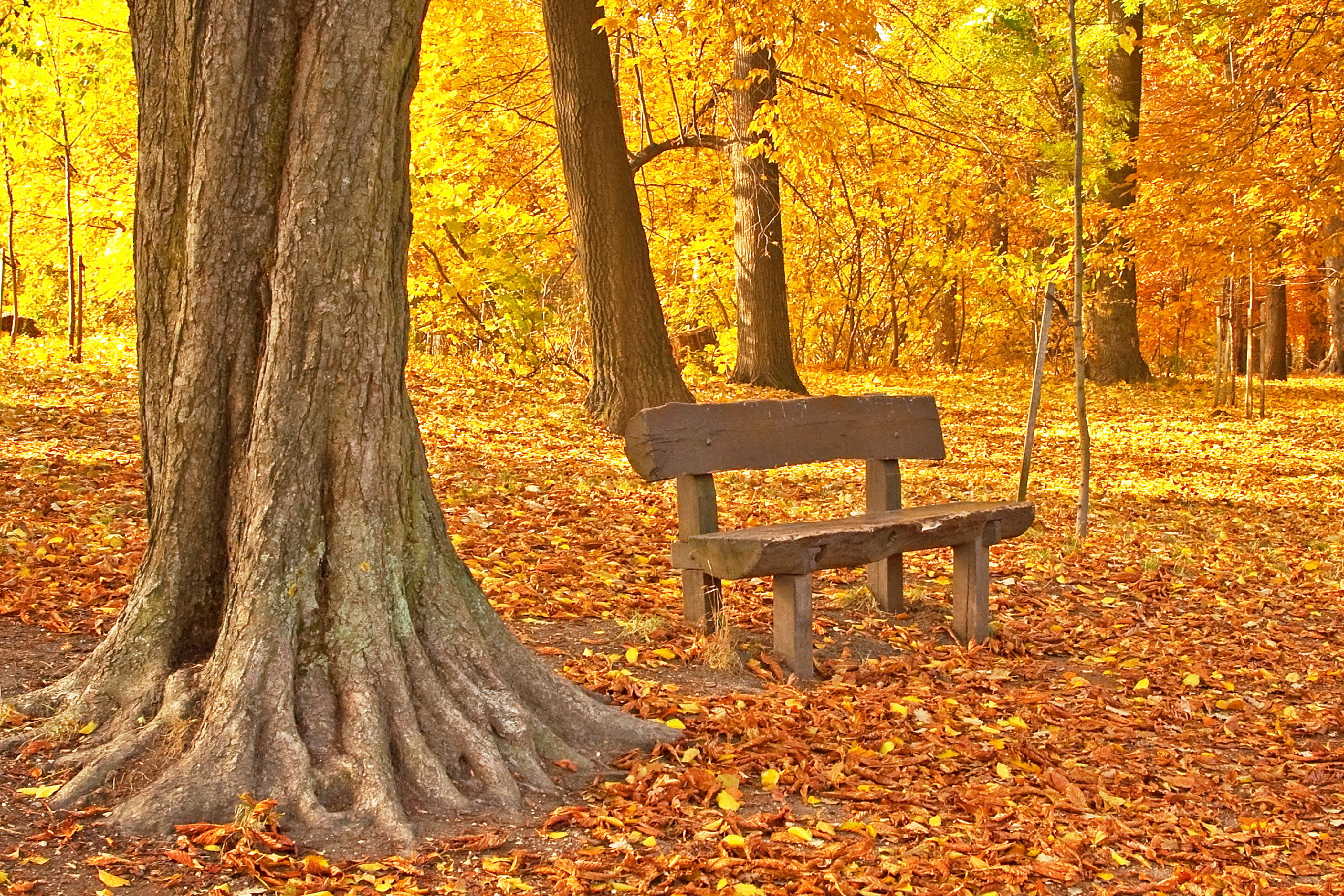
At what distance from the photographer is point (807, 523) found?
17.6 feet

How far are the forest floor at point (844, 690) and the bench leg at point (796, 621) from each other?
3.8 inches

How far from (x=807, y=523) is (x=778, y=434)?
421 mm

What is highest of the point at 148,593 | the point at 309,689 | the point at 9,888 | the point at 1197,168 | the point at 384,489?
the point at 1197,168

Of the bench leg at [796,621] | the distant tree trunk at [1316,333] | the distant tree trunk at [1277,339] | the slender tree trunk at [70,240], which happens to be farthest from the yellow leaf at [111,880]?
the distant tree trunk at [1316,333]

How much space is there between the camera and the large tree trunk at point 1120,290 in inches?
693

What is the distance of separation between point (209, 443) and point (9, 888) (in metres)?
1.36

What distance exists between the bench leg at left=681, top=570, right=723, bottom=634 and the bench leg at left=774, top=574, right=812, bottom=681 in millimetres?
339

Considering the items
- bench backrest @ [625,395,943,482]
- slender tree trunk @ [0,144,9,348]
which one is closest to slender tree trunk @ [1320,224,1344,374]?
bench backrest @ [625,395,943,482]

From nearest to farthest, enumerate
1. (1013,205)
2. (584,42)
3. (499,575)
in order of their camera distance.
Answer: (499,575) → (584,42) → (1013,205)

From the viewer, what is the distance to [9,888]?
9.31 feet

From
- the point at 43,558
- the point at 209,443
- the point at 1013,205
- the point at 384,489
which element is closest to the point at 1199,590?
the point at 384,489

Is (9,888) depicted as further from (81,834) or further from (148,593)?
(148,593)

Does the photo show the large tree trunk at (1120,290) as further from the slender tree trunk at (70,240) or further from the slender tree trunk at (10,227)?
the slender tree trunk at (10,227)

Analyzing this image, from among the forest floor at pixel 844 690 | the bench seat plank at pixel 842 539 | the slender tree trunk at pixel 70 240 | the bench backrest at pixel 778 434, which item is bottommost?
the forest floor at pixel 844 690
